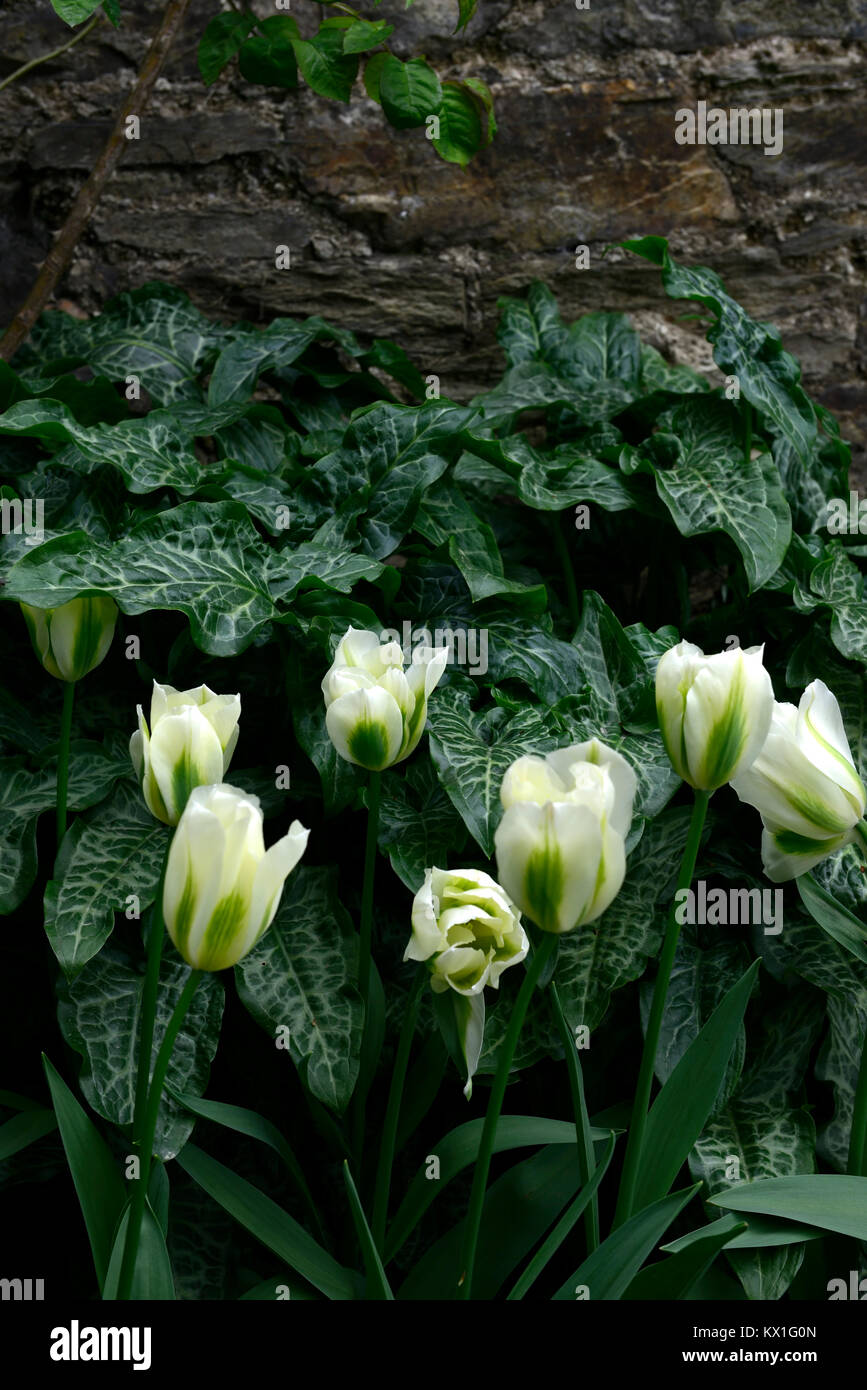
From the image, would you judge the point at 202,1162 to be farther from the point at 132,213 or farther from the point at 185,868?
the point at 132,213

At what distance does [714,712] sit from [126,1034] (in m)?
0.64

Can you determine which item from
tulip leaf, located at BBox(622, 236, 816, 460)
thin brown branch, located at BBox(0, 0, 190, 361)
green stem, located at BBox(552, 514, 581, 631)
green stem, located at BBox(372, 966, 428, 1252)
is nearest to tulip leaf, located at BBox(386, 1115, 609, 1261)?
green stem, located at BBox(372, 966, 428, 1252)

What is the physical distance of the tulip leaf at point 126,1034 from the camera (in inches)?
38.8

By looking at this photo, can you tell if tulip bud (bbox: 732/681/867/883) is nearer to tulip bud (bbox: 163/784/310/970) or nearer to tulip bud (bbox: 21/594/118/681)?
tulip bud (bbox: 163/784/310/970)

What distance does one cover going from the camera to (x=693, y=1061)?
0.96 meters

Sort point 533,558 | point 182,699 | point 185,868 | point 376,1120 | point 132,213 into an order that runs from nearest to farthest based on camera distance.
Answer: point 185,868, point 182,699, point 376,1120, point 533,558, point 132,213

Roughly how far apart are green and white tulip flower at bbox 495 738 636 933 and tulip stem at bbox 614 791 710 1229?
14 centimetres

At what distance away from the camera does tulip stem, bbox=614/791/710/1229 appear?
31.3 inches

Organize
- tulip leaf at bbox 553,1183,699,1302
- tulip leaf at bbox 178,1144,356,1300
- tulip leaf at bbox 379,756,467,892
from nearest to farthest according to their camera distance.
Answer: tulip leaf at bbox 553,1183,699,1302 < tulip leaf at bbox 178,1144,356,1300 < tulip leaf at bbox 379,756,467,892

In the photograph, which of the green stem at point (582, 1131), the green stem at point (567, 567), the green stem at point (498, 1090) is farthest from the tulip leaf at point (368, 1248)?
the green stem at point (567, 567)

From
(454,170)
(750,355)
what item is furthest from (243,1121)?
(454,170)

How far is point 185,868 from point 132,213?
5.20ft

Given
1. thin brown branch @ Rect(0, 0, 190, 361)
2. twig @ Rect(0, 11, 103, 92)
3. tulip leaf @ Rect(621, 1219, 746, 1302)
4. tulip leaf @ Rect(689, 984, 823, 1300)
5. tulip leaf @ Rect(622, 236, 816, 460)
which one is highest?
twig @ Rect(0, 11, 103, 92)
